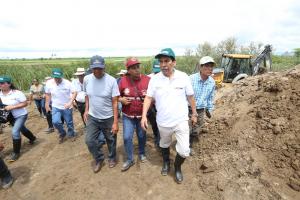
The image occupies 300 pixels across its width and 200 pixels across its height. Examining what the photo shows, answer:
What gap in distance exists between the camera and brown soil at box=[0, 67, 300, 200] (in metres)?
3.59

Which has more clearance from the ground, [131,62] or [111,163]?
[131,62]

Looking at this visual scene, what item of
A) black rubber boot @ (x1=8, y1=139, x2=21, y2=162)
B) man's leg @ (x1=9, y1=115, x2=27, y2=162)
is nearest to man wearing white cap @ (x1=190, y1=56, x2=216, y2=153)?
man's leg @ (x1=9, y1=115, x2=27, y2=162)

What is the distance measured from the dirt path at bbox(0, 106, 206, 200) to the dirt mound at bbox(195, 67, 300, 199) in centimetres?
37

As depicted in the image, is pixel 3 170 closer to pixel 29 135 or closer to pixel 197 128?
pixel 29 135

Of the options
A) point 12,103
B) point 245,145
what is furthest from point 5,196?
point 245,145

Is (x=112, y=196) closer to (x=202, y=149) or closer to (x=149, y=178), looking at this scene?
(x=149, y=178)

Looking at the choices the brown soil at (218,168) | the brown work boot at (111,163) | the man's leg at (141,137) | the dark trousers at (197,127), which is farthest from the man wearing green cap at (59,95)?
the dark trousers at (197,127)

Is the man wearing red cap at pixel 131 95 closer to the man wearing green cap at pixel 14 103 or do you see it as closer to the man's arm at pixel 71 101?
the man's arm at pixel 71 101

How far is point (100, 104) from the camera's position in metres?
4.18

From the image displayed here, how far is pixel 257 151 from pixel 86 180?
276 cm

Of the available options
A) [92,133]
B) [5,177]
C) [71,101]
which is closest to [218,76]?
[71,101]

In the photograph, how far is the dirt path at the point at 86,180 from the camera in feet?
12.6

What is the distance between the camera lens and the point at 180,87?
3.55m

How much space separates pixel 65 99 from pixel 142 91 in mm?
2729
